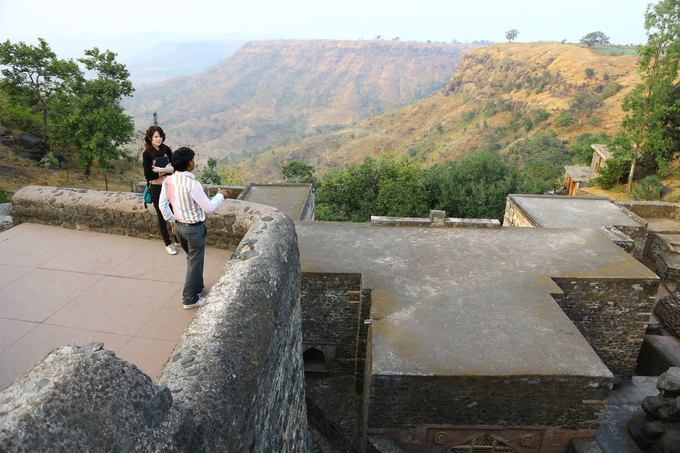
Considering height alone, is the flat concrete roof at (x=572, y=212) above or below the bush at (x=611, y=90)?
below

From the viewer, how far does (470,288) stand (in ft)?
26.8

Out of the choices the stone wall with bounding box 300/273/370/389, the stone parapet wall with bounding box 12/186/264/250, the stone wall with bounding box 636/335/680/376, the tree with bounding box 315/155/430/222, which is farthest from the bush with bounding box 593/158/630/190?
the stone parapet wall with bounding box 12/186/264/250

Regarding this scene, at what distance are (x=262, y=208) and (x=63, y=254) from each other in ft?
7.57

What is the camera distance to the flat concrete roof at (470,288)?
640 cm

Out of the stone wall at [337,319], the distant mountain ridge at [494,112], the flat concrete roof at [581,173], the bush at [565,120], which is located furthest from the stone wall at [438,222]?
the bush at [565,120]

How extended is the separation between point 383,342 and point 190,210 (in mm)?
3760

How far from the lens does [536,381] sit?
615 centimetres

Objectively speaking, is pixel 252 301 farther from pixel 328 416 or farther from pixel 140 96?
pixel 140 96

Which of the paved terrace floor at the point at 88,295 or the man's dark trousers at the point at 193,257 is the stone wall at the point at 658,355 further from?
the man's dark trousers at the point at 193,257

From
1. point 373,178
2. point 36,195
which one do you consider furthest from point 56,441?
point 373,178

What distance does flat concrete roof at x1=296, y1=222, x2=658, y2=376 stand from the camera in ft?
21.0

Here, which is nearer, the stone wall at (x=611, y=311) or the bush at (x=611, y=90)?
the stone wall at (x=611, y=311)

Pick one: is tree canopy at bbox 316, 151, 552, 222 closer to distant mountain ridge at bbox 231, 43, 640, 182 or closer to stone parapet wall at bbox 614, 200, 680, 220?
stone parapet wall at bbox 614, 200, 680, 220

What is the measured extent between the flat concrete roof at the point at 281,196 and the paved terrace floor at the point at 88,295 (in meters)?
7.92
